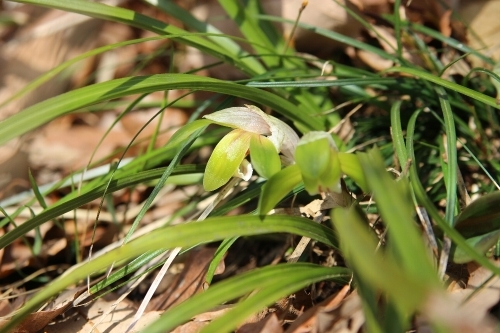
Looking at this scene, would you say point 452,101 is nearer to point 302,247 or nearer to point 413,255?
point 302,247

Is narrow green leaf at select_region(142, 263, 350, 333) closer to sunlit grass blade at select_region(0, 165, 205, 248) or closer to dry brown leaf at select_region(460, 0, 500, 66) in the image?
sunlit grass blade at select_region(0, 165, 205, 248)

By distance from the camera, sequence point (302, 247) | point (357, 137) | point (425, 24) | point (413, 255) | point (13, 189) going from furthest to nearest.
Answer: point (13, 189) < point (425, 24) < point (357, 137) < point (302, 247) < point (413, 255)

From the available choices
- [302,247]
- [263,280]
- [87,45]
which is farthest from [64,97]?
[87,45]

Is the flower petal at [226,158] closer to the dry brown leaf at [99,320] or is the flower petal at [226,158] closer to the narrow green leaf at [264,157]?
the narrow green leaf at [264,157]

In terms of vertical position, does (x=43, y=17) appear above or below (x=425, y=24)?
above

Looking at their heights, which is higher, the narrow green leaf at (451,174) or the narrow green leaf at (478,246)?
the narrow green leaf at (451,174)

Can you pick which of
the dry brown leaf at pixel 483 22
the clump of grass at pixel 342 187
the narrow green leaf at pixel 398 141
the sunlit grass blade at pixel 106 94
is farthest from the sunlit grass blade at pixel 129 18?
the dry brown leaf at pixel 483 22
